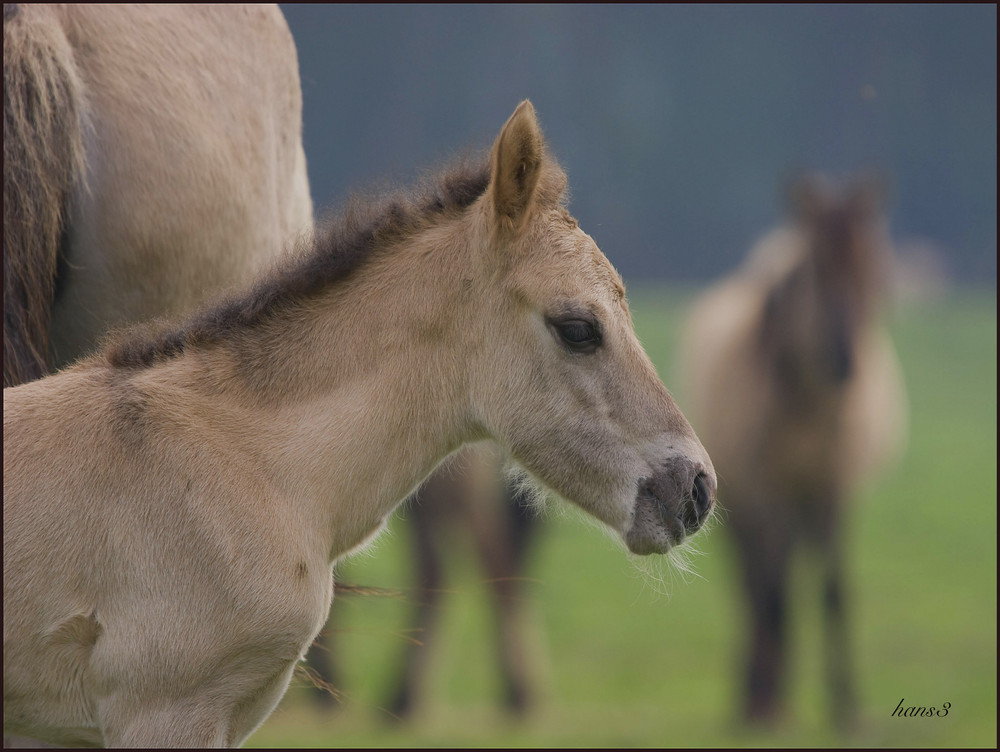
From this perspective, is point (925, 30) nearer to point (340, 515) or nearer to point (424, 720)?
point (424, 720)

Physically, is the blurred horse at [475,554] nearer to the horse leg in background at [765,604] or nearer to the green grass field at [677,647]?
the green grass field at [677,647]

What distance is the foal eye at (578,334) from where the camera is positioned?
102 inches

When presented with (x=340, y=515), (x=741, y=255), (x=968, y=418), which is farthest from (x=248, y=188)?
(x=741, y=255)

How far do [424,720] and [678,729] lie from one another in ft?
6.22

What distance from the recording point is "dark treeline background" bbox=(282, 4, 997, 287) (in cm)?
2511

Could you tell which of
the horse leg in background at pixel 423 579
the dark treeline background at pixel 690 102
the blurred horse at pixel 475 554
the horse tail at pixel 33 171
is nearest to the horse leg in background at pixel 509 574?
the blurred horse at pixel 475 554

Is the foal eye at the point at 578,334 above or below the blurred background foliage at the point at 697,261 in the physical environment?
above

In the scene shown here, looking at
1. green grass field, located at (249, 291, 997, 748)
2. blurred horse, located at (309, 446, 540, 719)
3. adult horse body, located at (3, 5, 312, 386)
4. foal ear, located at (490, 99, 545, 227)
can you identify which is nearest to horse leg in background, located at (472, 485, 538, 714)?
blurred horse, located at (309, 446, 540, 719)

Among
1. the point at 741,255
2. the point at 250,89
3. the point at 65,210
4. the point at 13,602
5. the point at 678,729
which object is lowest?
the point at 741,255

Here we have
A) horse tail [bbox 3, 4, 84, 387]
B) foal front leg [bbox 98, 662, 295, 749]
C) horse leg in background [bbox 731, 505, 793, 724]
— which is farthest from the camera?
horse leg in background [bbox 731, 505, 793, 724]

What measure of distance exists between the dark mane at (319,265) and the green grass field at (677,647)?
0.94m

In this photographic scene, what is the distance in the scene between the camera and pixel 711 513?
266cm

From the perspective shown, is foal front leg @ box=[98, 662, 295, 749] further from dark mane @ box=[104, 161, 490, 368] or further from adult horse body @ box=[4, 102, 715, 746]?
dark mane @ box=[104, 161, 490, 368]

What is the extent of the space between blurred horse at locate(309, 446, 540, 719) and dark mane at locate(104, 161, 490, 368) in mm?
5667
